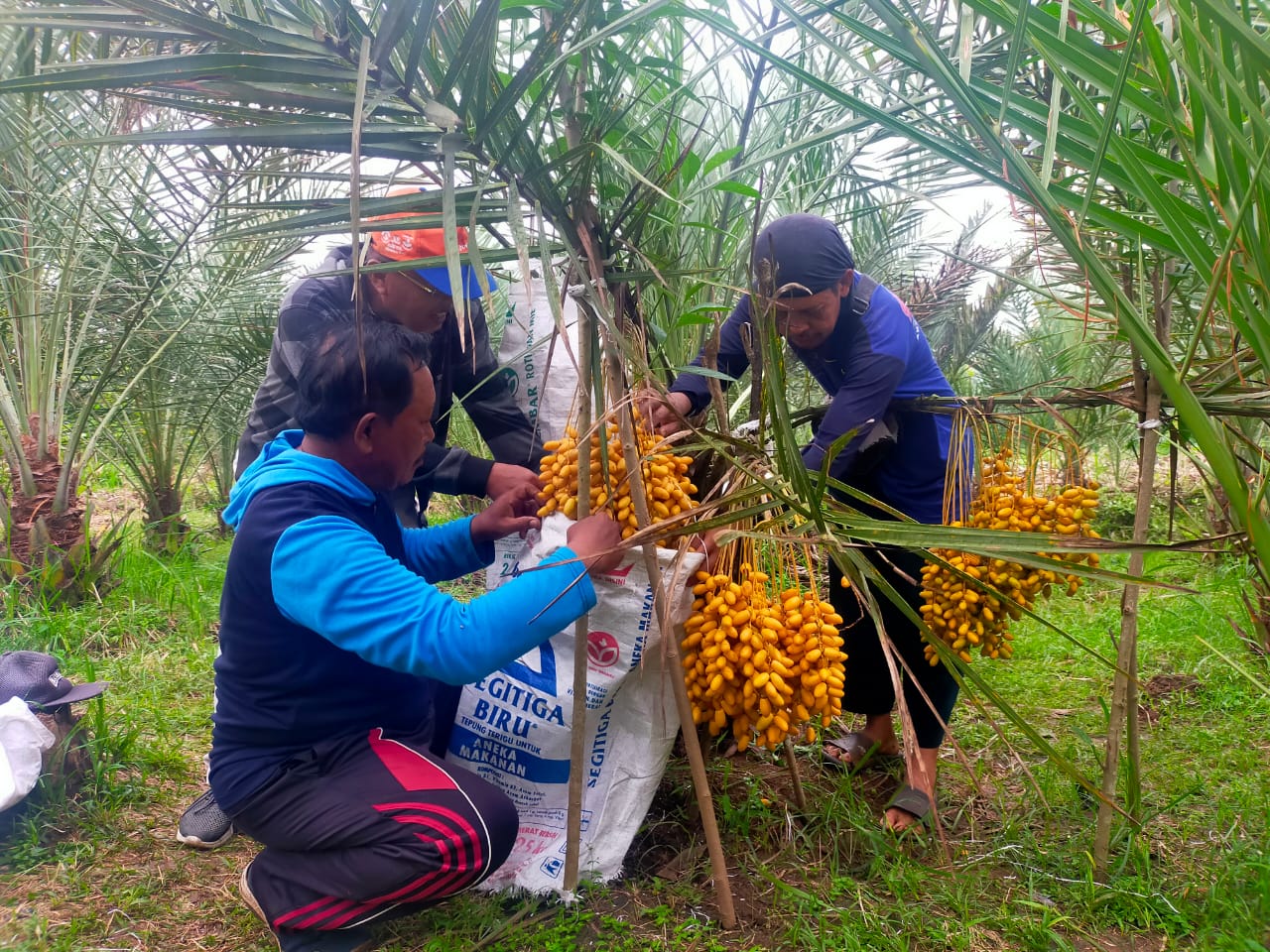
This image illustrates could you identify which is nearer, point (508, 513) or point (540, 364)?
point (508, 513)

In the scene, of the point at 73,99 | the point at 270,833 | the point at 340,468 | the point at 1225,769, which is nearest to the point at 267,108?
the point at 340,468

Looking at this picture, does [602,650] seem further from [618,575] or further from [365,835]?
[365,835]

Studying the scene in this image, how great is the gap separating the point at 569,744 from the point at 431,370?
1.01 metres

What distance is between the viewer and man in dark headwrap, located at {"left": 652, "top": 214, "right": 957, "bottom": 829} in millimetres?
2047

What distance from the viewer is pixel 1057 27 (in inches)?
46.4

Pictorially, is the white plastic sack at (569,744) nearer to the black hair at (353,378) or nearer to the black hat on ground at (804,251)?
the black hair at (353,378)

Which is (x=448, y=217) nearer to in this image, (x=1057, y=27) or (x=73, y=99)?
(x=1057, y=27)

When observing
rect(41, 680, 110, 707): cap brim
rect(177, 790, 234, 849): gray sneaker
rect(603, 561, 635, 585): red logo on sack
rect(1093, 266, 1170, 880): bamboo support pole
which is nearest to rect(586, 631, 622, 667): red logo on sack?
rect(603, 561, 635, 585): red logo on sack

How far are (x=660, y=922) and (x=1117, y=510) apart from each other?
543 centimetres

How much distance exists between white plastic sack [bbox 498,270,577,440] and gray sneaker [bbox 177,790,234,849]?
4.24ft

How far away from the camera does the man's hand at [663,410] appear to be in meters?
1.40

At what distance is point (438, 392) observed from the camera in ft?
7.69

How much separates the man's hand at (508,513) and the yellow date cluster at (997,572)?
3.00 ft

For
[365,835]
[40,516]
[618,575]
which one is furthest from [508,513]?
[40,516]
